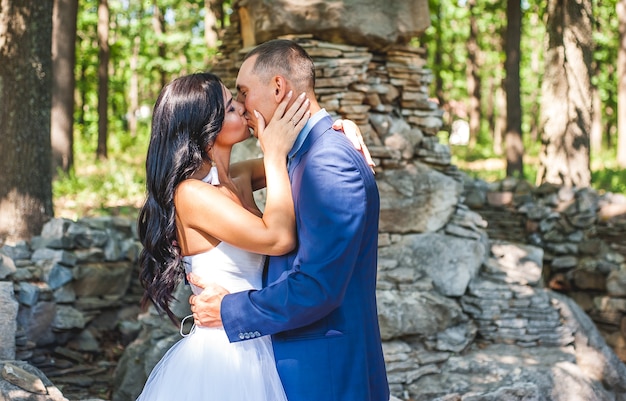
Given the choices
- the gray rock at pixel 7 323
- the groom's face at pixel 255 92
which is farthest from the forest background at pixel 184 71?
the groom's face at pixel 255 92

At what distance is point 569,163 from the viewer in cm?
1162

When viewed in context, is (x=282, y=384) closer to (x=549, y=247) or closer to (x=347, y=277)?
(x=347, y=277)

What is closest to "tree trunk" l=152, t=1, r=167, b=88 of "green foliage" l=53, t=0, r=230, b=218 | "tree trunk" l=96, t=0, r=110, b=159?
"green foliage" l=53, t=0, r=230, b=218

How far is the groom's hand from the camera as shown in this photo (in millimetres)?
2828

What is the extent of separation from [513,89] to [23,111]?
9.24m

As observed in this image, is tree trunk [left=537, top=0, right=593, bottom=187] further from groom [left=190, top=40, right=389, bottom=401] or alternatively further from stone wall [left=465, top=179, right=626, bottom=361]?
groom [left=190, top=40, right=389, bottom=401]

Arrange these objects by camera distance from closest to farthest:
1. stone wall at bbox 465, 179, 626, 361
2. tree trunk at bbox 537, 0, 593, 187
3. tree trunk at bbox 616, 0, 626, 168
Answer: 1. stone wall at bbox 465, 179, 626, 361
2. tree trunk at bbox 537, 0, 593, 187
3. tree trunk at bbox 616, 0, 626, 168

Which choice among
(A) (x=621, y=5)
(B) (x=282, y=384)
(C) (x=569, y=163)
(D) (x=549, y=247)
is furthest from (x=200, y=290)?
(A) (x=621, y=5)

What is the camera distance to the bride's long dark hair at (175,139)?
9.45 ft

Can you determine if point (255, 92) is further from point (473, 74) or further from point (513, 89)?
point (473, 74)

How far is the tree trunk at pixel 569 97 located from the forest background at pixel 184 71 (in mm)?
122

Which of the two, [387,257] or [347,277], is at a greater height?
[347,277]

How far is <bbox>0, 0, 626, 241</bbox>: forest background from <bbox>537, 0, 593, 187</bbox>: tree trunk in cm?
12

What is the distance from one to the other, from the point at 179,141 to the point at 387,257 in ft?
14.4
